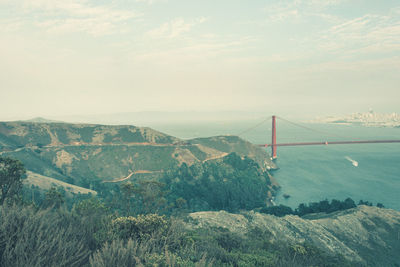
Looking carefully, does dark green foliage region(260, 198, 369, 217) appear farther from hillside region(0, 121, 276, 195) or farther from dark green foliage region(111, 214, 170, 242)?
dark green foliage region(111, 214, 170, 242)

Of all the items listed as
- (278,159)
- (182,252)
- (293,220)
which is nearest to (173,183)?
(293,220)

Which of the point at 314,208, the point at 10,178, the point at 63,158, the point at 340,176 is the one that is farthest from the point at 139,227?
the point at 340,176

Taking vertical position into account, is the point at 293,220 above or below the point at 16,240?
below

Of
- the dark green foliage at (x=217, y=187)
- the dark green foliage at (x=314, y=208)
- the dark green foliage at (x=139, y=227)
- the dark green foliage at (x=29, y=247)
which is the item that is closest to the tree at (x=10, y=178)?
the dark green foliage at (x=139, y=227)

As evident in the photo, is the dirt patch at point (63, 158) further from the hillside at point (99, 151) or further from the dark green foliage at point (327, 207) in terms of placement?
the dark green foliage at point (327, 207)

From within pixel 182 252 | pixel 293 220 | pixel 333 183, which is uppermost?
pixel 182 252

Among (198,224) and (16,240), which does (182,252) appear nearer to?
(16,240)
